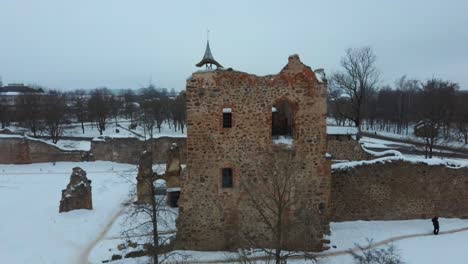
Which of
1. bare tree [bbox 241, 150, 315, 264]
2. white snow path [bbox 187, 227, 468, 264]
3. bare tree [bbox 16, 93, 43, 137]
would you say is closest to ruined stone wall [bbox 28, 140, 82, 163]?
bare tree [bbox 16, 93, 43, 137]

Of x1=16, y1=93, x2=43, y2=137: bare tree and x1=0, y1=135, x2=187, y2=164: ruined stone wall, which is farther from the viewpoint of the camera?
x1=16, y1=93, x2=43, y2=137: bare tree

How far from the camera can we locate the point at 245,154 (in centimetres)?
1353

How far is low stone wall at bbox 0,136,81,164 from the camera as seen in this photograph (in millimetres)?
31641

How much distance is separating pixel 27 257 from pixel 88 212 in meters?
5.58

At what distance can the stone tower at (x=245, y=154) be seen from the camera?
13.2 meters

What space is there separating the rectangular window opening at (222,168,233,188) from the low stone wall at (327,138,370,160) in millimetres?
15478

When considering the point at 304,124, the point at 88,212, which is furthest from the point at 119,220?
the point at 304,124

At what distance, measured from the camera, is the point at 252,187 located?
45.0ft

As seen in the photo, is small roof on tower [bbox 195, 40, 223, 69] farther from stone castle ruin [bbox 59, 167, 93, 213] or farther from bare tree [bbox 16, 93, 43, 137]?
bare tree [bbox 16, 93, 43, 137]

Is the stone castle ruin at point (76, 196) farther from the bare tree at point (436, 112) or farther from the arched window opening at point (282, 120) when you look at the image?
the bare tree at point (436, 112)

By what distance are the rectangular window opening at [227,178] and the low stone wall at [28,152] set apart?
2396 cm

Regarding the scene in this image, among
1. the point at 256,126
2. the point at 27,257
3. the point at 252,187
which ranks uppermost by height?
the point at 256,126

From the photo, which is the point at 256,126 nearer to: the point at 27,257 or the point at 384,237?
the point at 384,237

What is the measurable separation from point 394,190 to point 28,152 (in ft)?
102
